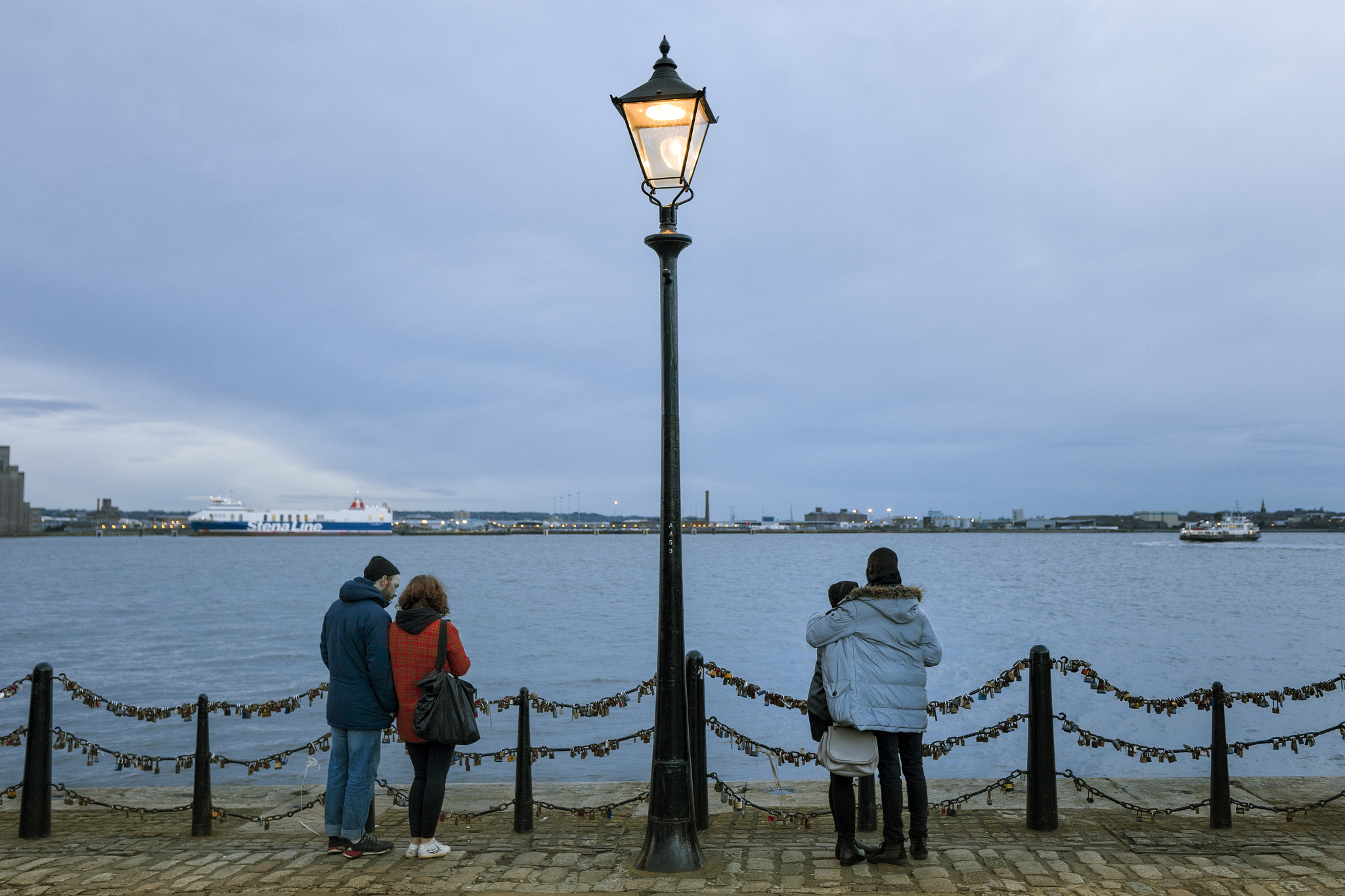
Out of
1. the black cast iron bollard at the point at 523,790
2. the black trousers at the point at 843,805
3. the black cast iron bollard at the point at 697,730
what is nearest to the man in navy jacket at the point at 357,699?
the black cast iron bollard at the point at 523,790

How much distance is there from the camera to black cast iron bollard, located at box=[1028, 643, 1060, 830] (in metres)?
7.11

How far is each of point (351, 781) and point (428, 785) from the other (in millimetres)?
584

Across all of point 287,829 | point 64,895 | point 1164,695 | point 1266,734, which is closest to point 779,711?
point 1266,734

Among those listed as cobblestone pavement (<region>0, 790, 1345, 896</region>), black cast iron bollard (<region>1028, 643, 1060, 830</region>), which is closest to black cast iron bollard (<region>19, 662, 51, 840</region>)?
cobblestone pavement (<region>0, 790, 1345, 896</region>)

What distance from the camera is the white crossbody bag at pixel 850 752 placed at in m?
6.11

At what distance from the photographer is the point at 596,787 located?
353 inches

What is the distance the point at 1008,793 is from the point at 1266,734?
1179 cm

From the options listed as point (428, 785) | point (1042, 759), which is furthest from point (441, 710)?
point (1042, 759)

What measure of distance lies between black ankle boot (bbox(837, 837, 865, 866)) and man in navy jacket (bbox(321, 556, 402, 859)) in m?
3.32

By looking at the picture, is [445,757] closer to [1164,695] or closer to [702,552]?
[1164,695]

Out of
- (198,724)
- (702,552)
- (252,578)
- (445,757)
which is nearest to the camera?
(445,757)

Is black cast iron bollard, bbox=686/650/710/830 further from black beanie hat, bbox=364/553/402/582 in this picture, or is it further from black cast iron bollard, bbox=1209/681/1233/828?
black cast iron bollard, bbox=1209/681/1233/828

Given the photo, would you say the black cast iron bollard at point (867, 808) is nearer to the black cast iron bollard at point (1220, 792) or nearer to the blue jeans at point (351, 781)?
the black cast iron bollard at point (1220, 792)

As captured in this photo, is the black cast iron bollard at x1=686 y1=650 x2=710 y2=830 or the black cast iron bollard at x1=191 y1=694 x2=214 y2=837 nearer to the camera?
the black cast iron bollard at x1=686 y1=650 x2=710 y2=830
